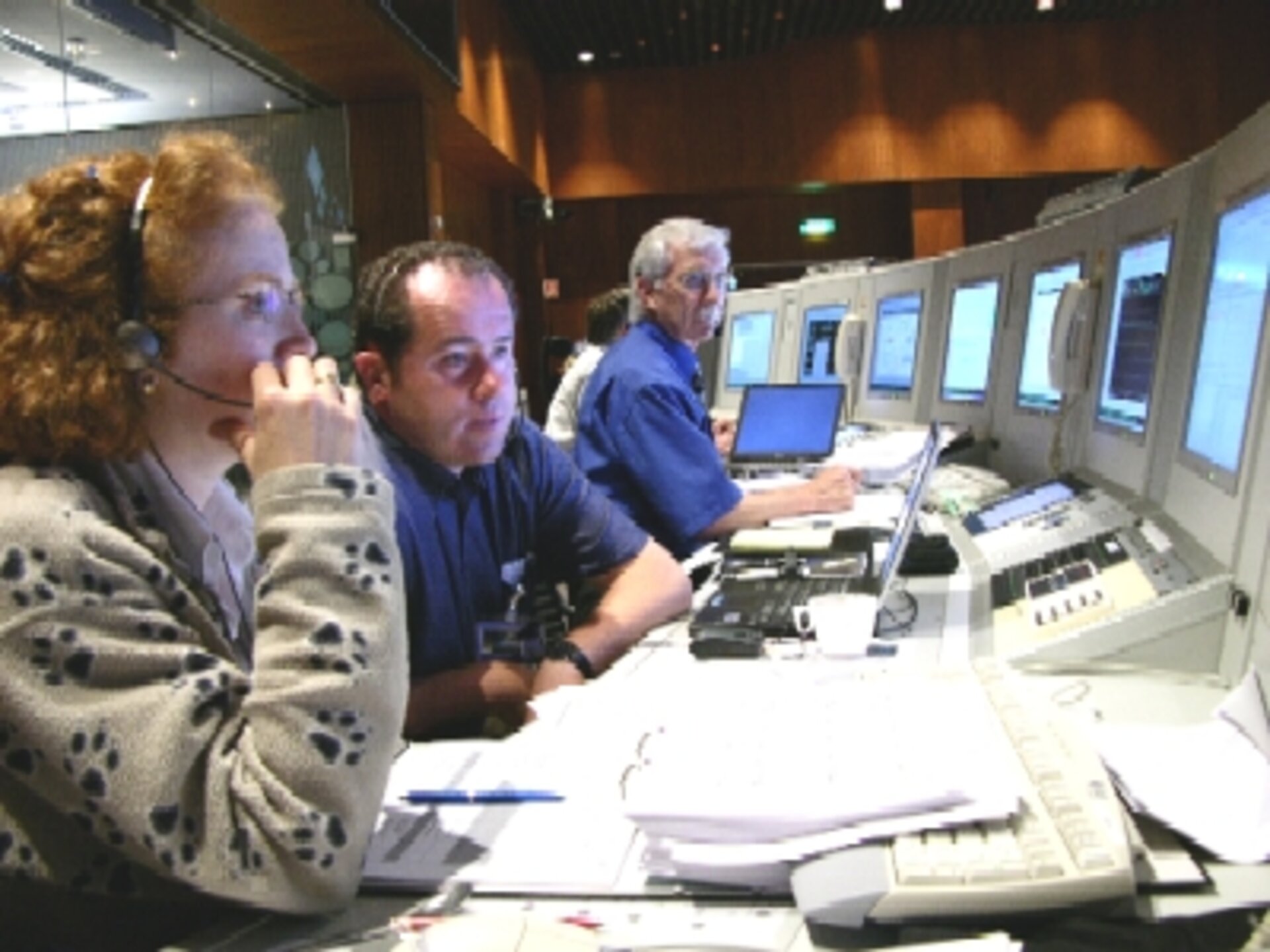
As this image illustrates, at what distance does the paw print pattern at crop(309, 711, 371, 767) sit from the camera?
0.87 metres

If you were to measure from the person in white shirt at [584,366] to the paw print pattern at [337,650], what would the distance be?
3.25 metres

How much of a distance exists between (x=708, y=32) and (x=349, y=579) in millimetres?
8135

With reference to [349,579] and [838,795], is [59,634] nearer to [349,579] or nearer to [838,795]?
[349,579]

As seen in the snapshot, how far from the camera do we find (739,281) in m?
9.84

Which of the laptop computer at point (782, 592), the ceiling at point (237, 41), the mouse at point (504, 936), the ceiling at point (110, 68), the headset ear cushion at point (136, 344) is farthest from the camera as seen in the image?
the ceiling at point (237, 41)

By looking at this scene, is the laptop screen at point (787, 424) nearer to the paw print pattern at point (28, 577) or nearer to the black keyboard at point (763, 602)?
the black keyboard at point (763, 602)

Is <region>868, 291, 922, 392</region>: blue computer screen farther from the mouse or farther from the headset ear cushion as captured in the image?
the mouse

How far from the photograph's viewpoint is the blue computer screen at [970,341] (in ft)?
9.95

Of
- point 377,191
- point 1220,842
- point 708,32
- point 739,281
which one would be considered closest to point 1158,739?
point 1220,842

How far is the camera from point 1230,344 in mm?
1436

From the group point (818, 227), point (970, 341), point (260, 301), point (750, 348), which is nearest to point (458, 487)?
point (260, 301)

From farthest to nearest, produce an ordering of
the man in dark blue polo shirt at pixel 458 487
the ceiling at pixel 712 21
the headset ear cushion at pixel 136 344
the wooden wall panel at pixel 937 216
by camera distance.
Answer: the wooden wall panel at pixel 937 216
the ceiling at pixel 712 21
the man in dark blue polo shirt at pixel 458 487
the headset ear cushion at pixel 136 344

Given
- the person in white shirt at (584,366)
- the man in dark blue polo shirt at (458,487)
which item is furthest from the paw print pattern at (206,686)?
the person in white shirt at (584,366)

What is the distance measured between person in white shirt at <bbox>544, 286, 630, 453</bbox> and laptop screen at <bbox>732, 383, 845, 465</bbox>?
2.33 ft
